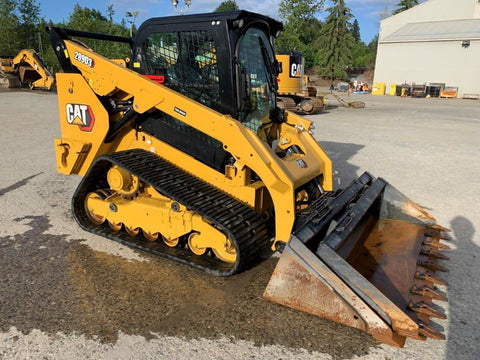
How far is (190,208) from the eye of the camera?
3252mm

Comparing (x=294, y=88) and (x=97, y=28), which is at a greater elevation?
(x=97, y=28)

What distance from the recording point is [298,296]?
284cm

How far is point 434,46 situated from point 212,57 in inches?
1334

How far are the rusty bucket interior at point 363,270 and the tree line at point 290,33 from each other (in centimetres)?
2279

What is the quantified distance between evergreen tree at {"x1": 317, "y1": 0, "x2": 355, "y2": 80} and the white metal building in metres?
10.6

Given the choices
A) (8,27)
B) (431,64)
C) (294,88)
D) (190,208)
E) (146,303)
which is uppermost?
(8,27)

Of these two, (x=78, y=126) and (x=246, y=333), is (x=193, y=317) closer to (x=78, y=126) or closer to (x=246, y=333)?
(x=246, y=333)

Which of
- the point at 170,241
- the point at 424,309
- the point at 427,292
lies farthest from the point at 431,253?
the point at 170,241

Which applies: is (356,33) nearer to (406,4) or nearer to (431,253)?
(406,4)

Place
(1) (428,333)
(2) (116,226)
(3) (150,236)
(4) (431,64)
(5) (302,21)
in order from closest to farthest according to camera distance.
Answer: (1) (428,333), (3) (150,236), (2) (116,226), (4) (431,64), (5) (302,21)

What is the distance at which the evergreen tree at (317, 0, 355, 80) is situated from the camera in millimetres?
47688

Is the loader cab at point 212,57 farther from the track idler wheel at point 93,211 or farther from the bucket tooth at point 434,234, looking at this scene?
the bucket tooth at point 434,234

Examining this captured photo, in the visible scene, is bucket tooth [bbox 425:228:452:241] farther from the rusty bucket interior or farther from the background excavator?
the background excavator

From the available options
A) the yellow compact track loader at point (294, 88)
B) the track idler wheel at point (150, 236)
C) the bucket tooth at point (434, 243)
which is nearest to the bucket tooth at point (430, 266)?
the bucket tooth at point (434, 243)
